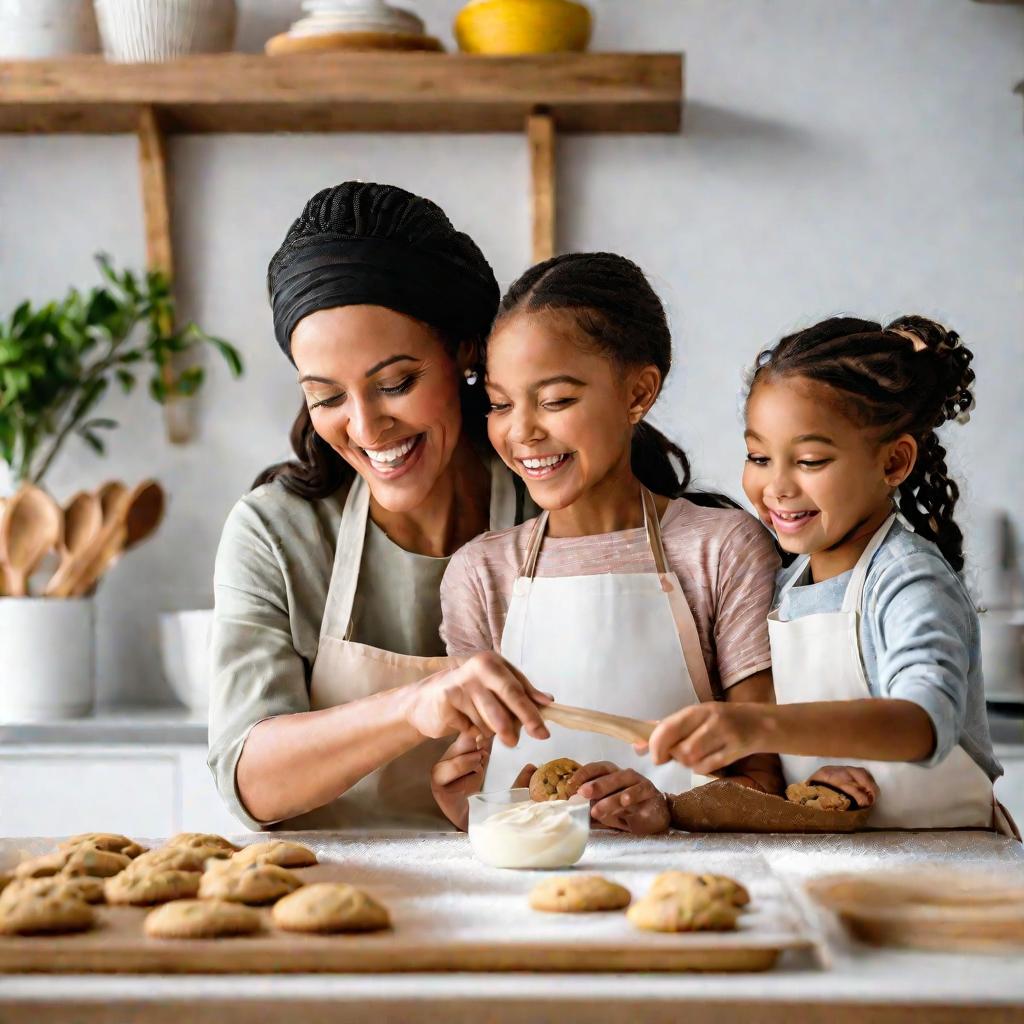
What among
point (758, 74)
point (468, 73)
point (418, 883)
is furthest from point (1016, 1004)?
point (758, 74)

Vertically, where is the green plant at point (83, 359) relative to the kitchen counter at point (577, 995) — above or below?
above

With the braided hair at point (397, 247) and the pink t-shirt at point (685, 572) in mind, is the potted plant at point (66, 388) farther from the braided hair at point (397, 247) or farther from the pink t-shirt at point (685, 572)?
the pink t-shirt at point (685, 572)

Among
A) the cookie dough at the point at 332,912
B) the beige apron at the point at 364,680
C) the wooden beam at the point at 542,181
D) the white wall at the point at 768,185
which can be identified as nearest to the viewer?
the cookie dough at the point at 332,912

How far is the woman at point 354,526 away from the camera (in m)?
1.38

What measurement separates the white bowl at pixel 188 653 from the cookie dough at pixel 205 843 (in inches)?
49.6

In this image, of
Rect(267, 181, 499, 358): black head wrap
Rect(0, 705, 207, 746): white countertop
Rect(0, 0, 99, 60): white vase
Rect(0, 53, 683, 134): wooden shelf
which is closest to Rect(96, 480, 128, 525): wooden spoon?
Rect(0, 705, 207, 746): white countertop

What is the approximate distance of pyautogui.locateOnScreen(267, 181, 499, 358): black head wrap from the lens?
1.42 meters

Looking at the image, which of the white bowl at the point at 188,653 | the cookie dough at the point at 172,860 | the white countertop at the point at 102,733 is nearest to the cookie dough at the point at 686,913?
the cookie dough at the point at 172,860

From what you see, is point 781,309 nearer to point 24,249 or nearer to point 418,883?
point 24,249

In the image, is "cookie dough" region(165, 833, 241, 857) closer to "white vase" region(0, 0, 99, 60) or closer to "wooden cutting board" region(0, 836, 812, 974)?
"wooden cutting board" region(0, 836, 812, 974)

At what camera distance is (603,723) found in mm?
1104

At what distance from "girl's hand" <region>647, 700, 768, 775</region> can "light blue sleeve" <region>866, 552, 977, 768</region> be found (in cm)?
20

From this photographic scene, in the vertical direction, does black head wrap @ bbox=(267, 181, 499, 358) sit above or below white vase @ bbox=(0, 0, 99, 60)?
below

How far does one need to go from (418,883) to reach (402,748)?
249 millimetres
